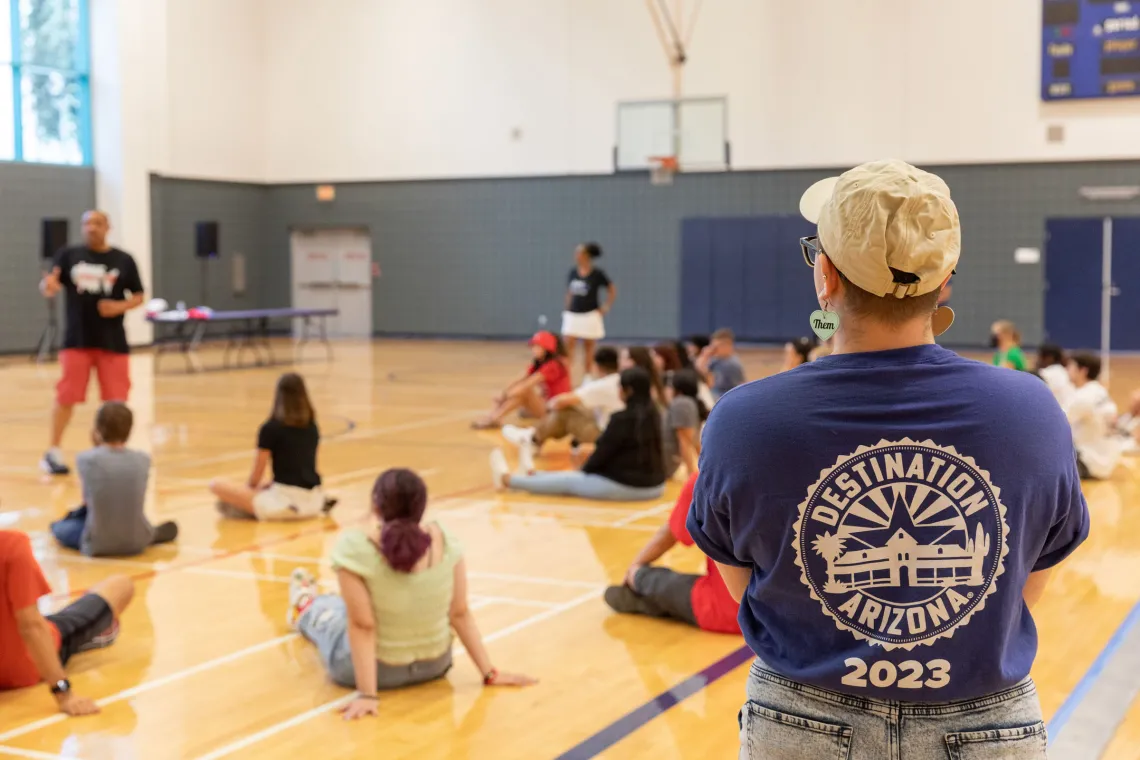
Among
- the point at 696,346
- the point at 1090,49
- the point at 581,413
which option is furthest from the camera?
the point at 1090,49

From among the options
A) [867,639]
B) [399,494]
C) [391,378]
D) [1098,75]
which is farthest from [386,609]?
[1098,75]

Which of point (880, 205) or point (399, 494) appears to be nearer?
point (880, 205)

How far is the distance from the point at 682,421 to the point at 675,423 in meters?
0.05

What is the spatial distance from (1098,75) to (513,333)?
10.6 meters

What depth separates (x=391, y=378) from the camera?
16.7 meters

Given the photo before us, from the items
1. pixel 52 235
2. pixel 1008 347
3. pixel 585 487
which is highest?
pixel 52 235

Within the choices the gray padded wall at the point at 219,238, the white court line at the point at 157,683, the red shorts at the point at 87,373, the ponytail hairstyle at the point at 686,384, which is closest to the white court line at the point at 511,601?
the white court line at the point at 157,683

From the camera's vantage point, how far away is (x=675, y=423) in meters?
8.57

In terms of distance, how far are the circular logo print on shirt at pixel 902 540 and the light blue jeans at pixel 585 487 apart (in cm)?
647

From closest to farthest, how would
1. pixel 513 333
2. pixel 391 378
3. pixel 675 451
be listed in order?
pixel 675 451
pixel 391 378
pixel 513 333

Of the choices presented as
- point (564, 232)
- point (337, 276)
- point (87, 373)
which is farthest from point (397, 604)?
point (337, 276)

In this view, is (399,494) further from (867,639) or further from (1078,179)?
(1078,179)

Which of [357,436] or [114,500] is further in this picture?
[357,436]

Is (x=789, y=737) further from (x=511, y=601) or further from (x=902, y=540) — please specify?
(x=511, y=601)
